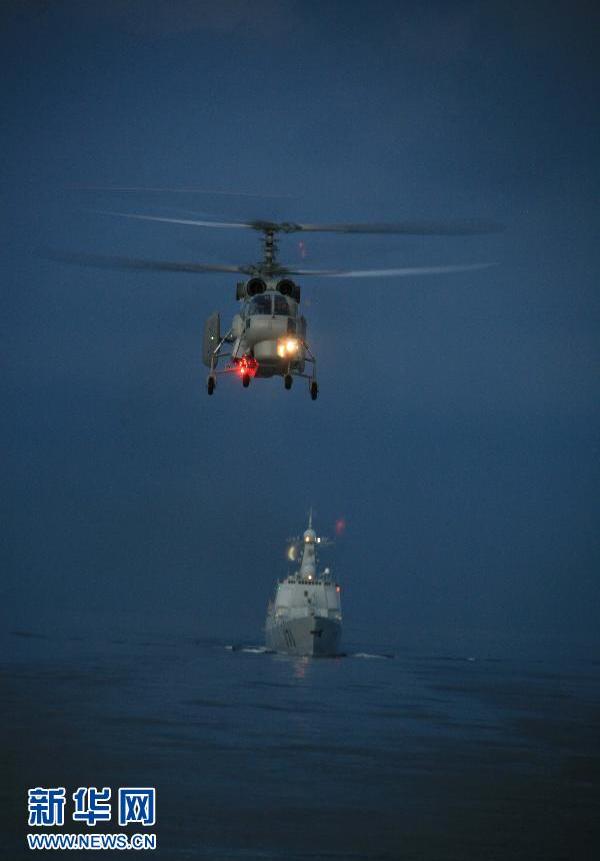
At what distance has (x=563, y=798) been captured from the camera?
45.6 meters

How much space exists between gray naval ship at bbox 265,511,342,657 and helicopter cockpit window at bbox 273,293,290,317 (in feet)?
218

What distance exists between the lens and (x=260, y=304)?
36562mm

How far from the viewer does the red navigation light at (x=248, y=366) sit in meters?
36.0

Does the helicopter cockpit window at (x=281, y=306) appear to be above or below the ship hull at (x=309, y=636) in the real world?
above

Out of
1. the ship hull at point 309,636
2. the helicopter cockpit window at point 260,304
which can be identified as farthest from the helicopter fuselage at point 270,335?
the ship hull at point 309,636

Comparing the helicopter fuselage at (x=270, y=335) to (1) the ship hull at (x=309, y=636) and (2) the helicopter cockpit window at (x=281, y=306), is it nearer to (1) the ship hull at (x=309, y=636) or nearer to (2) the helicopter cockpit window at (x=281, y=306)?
(2) the helicopter cockpit window at (x=281, y=306)

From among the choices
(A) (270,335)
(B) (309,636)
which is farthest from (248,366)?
(B) (309,636)

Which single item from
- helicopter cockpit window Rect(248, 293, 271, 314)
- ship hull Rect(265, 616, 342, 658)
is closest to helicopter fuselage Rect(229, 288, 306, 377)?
helicopter cockpit window Rect(248, 293, 271, 314)

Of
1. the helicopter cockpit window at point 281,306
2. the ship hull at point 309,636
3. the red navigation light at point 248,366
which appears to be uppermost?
the helicopter cockpit window at point 281,306

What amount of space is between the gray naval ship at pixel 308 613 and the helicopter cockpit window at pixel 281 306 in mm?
66396

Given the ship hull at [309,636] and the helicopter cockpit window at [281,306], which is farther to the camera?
the ship hull at [309,636]

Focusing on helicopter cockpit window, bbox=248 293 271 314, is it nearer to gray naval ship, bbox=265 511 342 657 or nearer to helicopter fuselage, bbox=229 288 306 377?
helicopter fuselage, bbox=229 288 306 377

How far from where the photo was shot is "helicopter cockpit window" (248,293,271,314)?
119 feet

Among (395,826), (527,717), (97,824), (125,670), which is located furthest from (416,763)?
(125,670)
